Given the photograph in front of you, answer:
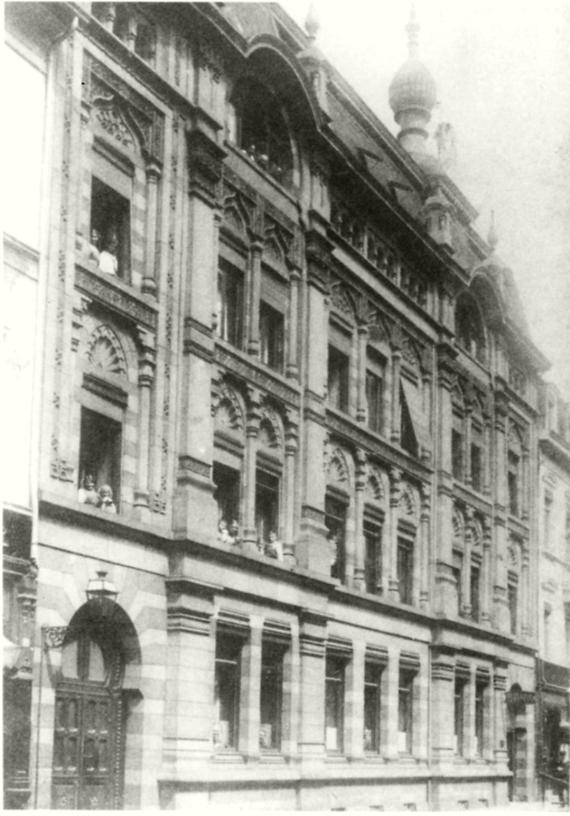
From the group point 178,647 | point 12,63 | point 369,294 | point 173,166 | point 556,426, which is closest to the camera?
point 12,63

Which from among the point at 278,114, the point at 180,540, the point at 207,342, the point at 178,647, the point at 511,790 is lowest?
the point at 511,790

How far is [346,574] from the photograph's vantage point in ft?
91.8

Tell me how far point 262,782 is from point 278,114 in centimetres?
1270

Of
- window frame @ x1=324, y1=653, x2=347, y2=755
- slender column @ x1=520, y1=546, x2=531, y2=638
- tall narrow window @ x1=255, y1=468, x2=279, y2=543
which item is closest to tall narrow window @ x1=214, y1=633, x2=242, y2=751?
tall narrow window @ x1=255, y1=468, x2=279, y2=543

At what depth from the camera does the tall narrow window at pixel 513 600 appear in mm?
38656

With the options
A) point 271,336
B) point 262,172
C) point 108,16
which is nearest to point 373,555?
point 271,336

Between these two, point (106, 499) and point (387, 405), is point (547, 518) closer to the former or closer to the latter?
point (387, 405)

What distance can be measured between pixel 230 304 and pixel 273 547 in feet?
15.0

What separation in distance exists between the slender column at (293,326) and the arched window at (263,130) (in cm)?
199

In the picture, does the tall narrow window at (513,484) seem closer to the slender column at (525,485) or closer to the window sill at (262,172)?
the slender column at (525,485)

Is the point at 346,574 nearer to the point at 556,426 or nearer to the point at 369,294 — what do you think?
the point at 369,294

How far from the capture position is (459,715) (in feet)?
110

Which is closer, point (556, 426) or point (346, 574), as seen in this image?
point (346, 574)

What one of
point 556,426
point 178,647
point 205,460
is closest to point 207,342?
point 205,460
